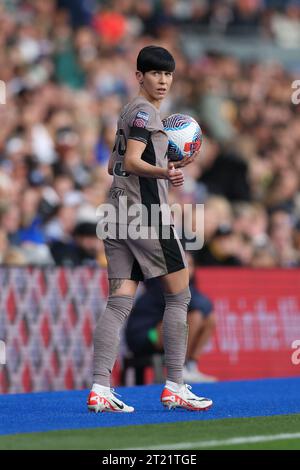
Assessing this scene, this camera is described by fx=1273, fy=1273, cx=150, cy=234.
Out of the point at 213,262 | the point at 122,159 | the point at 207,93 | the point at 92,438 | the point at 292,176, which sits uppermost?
the point at 207,93

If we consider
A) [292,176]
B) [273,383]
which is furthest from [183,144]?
[292,176]

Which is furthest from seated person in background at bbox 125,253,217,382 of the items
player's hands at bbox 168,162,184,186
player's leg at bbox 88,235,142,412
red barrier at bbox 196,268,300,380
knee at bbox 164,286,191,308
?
player's hands at bbox 168,162,184,186

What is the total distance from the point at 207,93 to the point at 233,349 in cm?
737

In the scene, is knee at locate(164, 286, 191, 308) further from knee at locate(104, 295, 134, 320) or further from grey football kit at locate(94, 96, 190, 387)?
knee at locate(104, 295, 134, 320)

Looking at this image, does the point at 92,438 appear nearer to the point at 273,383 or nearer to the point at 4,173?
the point at 273,383

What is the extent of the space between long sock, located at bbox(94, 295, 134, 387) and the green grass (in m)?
0.74

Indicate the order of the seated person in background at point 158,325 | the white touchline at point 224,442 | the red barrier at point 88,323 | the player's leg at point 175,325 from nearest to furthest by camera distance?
the white touchline at point 224,442 → the player's leg at point 175,325 → the red barrier at point 88,323 → the seated person in background at point 158,325

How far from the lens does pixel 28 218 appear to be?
1399cm

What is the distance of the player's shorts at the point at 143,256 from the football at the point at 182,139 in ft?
1.61

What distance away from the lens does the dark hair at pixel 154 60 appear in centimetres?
827

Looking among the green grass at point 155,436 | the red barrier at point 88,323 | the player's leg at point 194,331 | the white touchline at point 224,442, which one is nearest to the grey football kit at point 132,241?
the green grass at point 155,436

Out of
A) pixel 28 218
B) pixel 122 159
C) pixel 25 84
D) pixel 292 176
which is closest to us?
pixel 122 159

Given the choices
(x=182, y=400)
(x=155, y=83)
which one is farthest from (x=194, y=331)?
(x=155, y=83)

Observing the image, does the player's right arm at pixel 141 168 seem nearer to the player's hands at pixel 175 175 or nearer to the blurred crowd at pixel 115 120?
the player's hands at pixel 175 175
